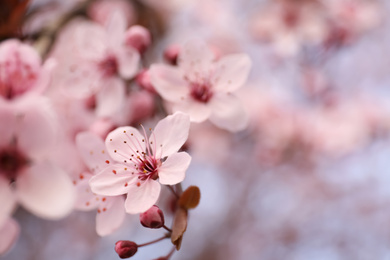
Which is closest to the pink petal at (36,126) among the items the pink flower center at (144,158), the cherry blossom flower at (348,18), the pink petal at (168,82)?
the pink flower center at (144,158)

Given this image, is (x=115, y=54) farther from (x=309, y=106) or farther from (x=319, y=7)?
(x=309, y=106)

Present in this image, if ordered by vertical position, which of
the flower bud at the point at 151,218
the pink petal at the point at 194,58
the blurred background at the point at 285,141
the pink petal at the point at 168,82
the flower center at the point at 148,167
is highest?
the pink petal at the point at 194,58

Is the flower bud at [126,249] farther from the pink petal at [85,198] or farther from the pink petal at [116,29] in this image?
the pink petal at [116,29]

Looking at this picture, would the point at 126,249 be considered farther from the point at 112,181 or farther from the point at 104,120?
the point at 104,120

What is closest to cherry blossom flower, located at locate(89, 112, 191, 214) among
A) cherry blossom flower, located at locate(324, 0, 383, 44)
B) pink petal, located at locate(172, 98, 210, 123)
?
pink petal, located at locate(172, 98, 210, 123)

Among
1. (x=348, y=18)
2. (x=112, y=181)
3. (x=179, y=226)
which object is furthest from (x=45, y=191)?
(x=348, y=18)

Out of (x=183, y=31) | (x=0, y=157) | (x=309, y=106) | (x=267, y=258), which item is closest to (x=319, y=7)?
(x=309, y=106)

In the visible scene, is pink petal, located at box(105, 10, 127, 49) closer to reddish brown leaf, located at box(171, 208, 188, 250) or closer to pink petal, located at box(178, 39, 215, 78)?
pink petal, located at box(178, 39, 215, 78)
